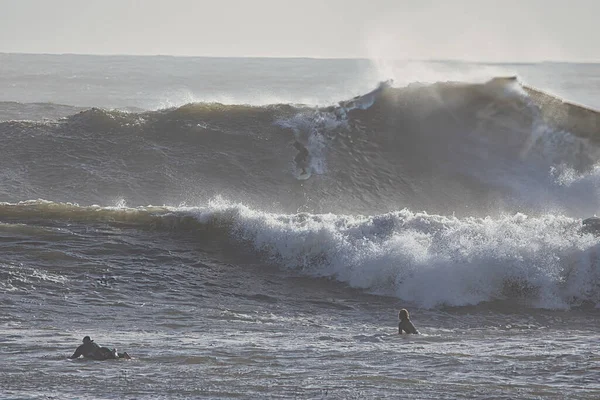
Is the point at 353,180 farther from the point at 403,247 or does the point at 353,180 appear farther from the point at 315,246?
the point at 403,247

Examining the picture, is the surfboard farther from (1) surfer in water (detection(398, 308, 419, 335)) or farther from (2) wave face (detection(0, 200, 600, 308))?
(1) surfer in water (detection(398, 308, 419, 335))

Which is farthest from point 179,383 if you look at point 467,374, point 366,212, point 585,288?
point 366,212

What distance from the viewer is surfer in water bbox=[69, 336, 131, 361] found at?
1145 cm

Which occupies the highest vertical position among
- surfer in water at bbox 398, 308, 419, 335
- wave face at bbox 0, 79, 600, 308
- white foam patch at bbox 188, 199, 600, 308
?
wave face at bbox 0, 79, 600, 308

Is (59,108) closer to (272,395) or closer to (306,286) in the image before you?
(306,286)

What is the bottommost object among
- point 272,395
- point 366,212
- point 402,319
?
point 272,395

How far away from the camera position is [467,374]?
11.0 meters

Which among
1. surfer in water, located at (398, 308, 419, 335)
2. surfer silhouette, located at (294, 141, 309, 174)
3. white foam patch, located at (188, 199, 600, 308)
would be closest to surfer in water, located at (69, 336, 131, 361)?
surfer in water, located at (398, 308, 419, 335)

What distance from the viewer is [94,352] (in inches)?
452

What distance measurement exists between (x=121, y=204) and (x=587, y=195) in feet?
35.6

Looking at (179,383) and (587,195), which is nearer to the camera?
(179,383)

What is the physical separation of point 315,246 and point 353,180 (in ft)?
21.1

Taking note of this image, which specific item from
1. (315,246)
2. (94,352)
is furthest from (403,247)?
(94,352)

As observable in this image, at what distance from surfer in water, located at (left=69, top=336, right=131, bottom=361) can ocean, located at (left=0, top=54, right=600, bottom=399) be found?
0.16 m
